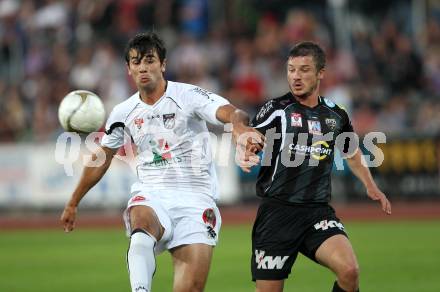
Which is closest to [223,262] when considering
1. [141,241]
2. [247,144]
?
[141,241]

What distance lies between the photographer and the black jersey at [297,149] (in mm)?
7289

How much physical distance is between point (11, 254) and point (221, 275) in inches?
161

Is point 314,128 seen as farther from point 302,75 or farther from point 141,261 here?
point 141,261

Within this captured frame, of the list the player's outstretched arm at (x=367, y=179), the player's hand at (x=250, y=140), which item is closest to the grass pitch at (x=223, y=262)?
the player's outstretched arm at (x=367, y=179)

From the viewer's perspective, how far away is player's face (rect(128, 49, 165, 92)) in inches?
281

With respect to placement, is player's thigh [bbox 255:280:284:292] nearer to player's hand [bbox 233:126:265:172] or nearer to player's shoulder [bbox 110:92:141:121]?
player's hand [bbox 233:126:265:172]

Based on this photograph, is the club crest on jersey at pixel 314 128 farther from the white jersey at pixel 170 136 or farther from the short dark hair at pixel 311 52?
the white jersey at pixel 170 136

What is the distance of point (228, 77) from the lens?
64.2 ft

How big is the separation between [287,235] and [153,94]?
154 cm

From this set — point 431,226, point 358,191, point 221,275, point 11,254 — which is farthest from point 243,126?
point 358,191

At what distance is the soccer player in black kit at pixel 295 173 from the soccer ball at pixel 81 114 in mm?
1404

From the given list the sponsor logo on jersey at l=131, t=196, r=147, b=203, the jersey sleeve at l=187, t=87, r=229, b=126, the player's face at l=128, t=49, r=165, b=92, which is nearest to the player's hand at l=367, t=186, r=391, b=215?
the jersey sleeve at l=187, t=87, r=229, b=126

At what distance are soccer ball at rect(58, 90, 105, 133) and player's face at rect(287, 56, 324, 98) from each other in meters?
1.71

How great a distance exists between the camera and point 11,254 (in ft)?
46.1
